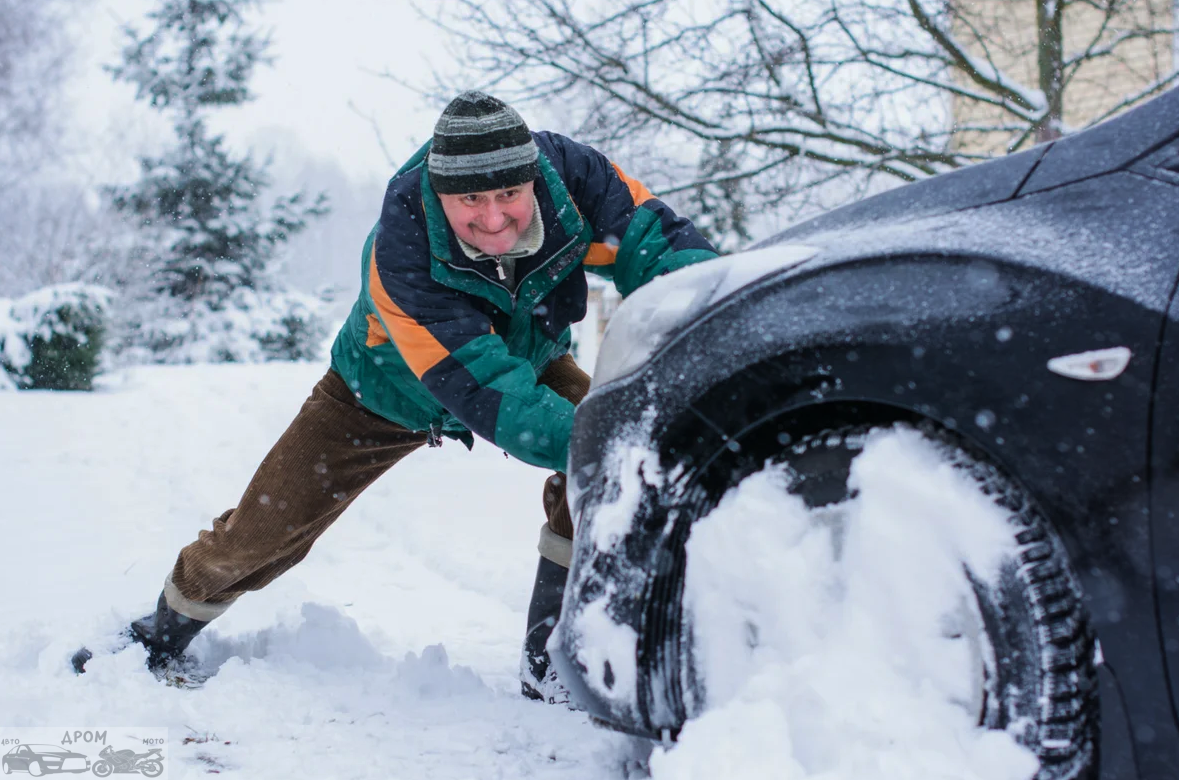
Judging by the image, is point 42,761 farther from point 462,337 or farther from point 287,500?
point 462,337

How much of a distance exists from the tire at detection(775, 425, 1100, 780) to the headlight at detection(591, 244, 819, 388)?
460 millimetres

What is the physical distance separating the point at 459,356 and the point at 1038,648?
1.33 m

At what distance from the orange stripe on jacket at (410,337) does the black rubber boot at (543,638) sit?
0.78 m

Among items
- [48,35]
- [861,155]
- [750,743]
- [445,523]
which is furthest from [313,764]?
[48,35]

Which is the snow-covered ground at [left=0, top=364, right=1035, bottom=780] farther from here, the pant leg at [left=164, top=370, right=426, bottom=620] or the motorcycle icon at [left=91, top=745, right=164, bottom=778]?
the pant leg at [left=164, top=370, right=426, bottom=620]

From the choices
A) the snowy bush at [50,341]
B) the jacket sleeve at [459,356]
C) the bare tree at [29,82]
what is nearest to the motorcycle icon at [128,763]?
the jacket sleeve at [459,356]

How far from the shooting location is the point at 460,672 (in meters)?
2.70

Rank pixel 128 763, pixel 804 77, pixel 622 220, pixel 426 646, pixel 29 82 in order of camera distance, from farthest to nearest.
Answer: pixel 29 82 → pixel 804 77 → pixel 426 646 → pixel 622 220 → pixel 128 763

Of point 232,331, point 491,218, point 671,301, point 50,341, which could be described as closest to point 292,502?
point 491,218

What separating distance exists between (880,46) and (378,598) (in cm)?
488

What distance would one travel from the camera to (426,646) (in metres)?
2.91

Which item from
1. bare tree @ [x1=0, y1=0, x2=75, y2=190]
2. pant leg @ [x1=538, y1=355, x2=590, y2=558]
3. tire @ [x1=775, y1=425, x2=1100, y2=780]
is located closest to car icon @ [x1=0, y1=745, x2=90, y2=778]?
pant leg @ [x1=538, y1=355, x2=590, y2=558]

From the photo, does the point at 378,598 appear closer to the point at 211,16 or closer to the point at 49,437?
the point at 49,437

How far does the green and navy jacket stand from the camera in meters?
2.12
